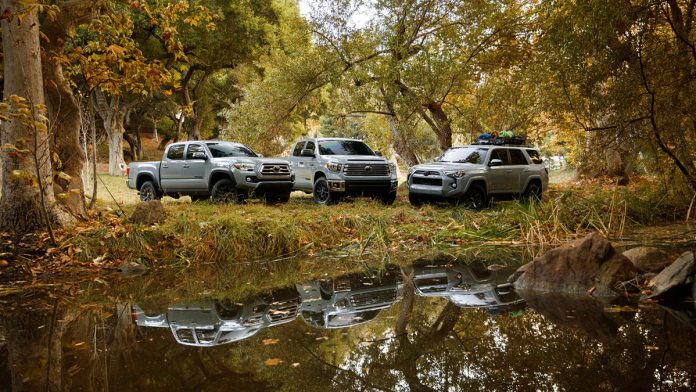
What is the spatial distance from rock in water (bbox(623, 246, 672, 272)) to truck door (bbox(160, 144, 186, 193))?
11.6 metres

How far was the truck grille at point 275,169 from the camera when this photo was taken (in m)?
14.5

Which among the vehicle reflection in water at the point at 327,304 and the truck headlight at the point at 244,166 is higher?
the truck headlight at the point at 244,166

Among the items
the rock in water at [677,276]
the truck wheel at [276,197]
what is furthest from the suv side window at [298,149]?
the rock in water at [677,276]

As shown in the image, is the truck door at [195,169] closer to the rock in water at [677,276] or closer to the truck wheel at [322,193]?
the truck wheel at [322,193]

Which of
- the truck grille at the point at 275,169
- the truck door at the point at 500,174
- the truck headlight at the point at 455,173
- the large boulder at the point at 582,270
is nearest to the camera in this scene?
the large boulder at the point at 582,270

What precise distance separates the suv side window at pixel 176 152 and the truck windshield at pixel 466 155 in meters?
7.29

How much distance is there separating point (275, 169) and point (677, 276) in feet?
33.8

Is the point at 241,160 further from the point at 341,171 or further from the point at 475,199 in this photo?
the point at 475,199

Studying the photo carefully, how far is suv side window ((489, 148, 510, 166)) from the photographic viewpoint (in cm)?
1509

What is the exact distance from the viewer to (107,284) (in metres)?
7.82

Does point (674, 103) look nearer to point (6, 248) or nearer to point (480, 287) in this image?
point (480, 287)

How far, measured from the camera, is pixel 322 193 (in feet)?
51.4

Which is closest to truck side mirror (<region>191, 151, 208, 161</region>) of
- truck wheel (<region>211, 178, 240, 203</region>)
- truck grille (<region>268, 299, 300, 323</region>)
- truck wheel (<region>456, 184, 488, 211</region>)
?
truck wheel (<region>211, 178, 240, 203</region>)

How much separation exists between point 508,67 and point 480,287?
50.4 feet
